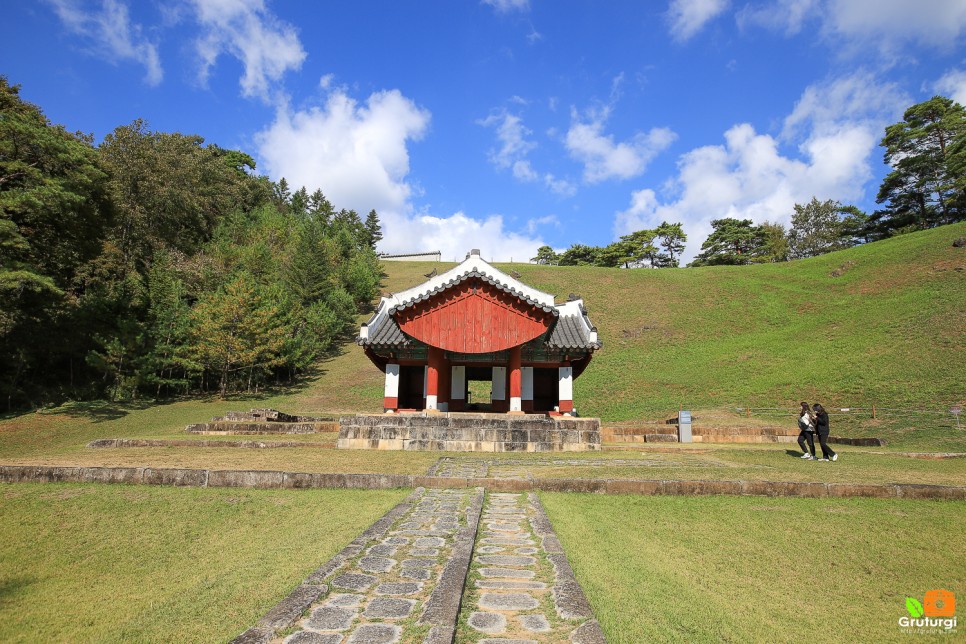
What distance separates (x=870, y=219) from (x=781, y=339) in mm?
33901

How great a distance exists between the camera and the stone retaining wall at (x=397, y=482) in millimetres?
7422

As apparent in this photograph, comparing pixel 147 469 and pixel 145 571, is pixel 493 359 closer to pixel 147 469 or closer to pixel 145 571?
pixel 147 469

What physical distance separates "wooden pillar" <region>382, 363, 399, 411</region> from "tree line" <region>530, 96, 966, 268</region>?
53.2m

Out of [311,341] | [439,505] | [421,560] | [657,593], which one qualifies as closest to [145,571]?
[421,560]

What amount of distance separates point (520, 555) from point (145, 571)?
3.54 meters

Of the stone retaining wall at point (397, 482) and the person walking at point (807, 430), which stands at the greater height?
the person walking at point (807, 430)

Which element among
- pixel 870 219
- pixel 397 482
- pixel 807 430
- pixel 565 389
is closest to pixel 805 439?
pixel 807 430

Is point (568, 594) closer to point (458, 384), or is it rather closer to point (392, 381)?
point (392, 381)

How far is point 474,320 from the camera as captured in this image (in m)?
13.9

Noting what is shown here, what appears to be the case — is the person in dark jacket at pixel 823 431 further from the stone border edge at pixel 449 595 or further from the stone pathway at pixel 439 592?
the stone border edge at pixel 449 595

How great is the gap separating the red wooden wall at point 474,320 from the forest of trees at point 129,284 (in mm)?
16172

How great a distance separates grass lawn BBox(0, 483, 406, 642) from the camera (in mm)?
3432

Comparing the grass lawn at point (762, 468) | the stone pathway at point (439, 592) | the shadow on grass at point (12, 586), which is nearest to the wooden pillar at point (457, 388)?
the grass lawn at point (762, 468)

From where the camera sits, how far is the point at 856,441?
637 inches
